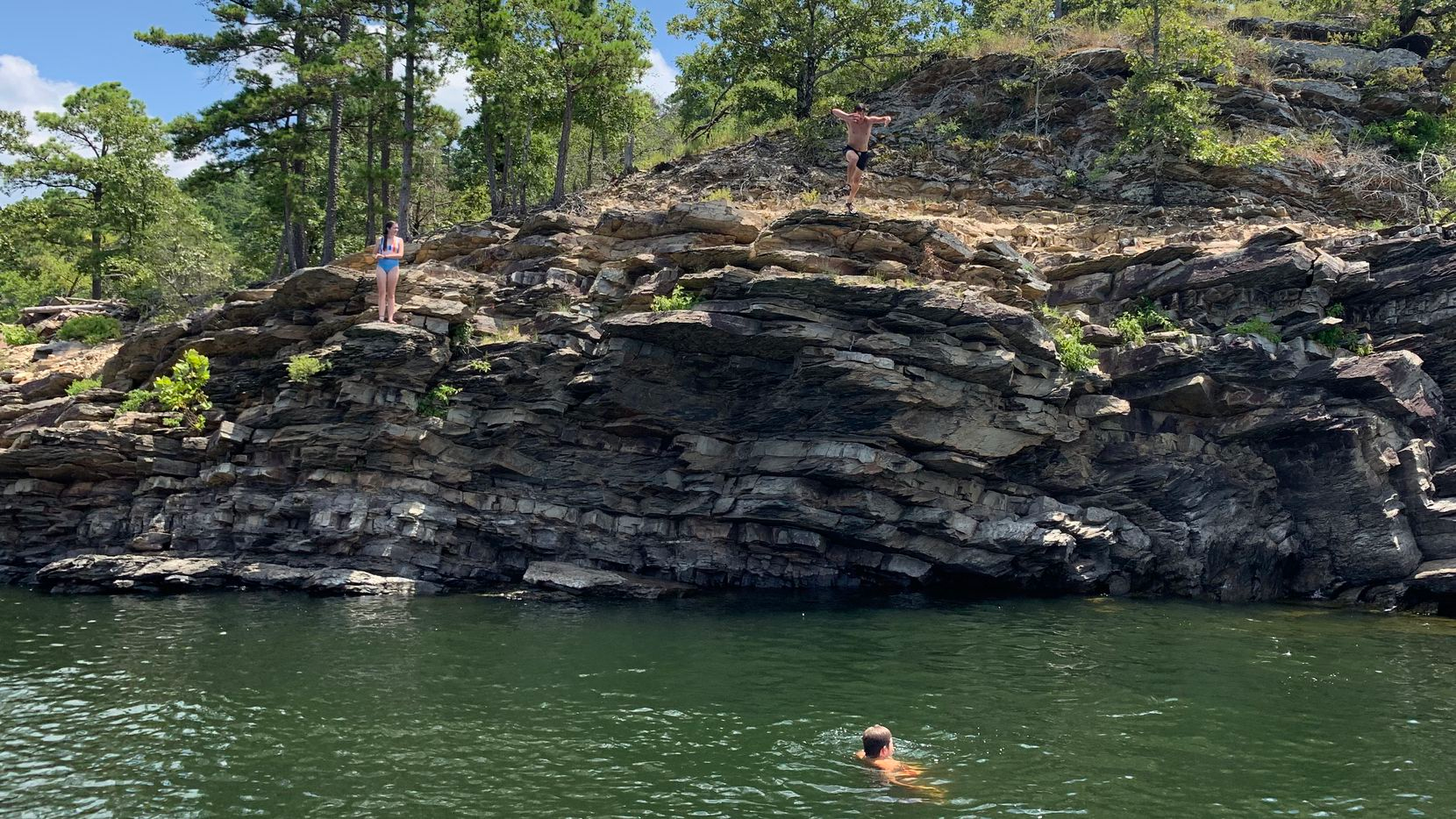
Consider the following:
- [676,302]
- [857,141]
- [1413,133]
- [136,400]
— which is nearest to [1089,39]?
[1413,133]

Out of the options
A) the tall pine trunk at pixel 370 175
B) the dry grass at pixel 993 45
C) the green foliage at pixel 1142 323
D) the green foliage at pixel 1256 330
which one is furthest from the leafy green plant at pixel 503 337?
the dry grass at pixel 993 45

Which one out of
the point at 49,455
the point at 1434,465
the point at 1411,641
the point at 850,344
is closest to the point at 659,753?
the point at 850,344

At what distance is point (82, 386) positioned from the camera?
2731 cm

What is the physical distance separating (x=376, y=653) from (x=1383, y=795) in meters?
15.3

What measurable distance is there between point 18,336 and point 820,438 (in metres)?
30.8

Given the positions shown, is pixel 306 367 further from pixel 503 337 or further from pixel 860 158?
pixel 860 158

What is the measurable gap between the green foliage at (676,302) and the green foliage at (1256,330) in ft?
45.5

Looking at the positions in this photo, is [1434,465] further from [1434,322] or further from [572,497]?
[572,497]

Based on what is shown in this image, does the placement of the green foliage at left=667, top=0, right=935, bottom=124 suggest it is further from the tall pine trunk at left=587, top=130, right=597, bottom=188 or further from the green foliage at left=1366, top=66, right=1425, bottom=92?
the green foliage at left=1366, top=66, right=1425, bottom=92

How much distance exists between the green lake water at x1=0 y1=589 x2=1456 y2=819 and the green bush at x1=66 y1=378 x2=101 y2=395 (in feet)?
28.6

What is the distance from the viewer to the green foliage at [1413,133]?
30.3 m

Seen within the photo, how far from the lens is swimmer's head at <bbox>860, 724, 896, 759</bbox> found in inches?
454

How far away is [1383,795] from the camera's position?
10734 mm

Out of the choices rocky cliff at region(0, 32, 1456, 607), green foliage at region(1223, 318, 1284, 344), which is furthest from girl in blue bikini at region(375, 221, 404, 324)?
green foliage at region(1223, 318, 1284, 344)
